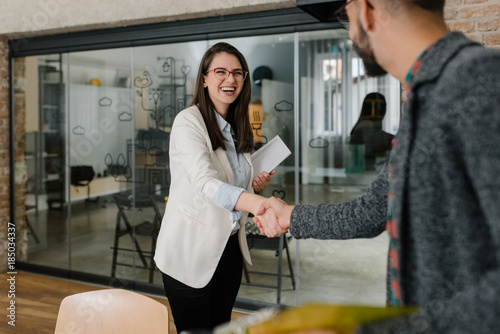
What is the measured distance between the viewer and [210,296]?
1902 millimetres

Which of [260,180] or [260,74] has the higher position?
[260,74]

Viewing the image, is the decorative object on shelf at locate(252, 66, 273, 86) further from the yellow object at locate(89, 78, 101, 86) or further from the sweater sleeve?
the sweater sleeve

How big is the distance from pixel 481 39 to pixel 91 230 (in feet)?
11.5

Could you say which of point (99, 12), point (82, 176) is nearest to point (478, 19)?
point (99, 12)

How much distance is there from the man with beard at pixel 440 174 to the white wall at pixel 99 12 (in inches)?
94.2

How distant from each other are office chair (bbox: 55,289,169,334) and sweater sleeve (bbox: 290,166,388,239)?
607mm

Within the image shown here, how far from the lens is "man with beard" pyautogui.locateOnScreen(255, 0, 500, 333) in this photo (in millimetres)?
601

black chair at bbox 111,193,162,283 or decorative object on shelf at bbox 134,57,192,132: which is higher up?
decorative object on shelf at bbox 134,57,192,132

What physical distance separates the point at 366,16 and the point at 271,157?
1309mm

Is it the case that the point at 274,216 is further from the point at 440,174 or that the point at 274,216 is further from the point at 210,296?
the point at 440,174

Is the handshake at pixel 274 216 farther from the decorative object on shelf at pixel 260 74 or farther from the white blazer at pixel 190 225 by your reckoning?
the decorative object on shelf at pixel 260 74

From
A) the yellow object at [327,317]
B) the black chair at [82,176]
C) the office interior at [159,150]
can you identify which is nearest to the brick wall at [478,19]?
the office interior at [159,150]

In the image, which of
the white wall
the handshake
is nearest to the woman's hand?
the handshake

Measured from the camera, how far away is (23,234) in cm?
452
